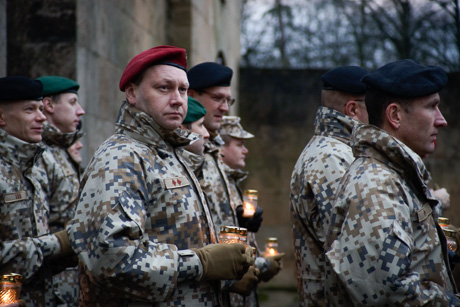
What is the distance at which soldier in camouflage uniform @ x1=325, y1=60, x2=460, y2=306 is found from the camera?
286 cm

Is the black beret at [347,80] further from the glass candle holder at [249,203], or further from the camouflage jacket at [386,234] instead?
the camouflage jacket at [386,234]

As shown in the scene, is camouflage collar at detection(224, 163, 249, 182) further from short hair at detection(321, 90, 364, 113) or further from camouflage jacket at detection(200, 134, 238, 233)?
short hair at detection(321, 90, 364, 113)

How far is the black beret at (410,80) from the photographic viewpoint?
Answer: 126 inches

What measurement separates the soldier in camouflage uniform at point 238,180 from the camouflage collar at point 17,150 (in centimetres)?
186

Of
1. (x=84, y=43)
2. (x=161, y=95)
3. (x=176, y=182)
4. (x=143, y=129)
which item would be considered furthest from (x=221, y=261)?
(x=84, y=43)

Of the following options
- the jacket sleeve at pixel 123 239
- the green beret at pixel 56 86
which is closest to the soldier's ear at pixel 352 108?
the jacket sleeve at pixel 123 239

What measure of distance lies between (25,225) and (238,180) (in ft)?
8.24

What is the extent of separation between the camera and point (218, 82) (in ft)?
19.6

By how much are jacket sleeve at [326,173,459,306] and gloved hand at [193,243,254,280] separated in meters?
0.48

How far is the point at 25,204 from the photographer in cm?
437

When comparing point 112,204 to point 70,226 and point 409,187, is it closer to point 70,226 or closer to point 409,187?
point 70,226

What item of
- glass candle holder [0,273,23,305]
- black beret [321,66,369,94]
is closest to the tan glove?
glass candle holder [0,273,23,305]

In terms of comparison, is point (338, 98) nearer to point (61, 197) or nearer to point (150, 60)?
point (150, 60)

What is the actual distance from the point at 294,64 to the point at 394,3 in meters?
2.46
